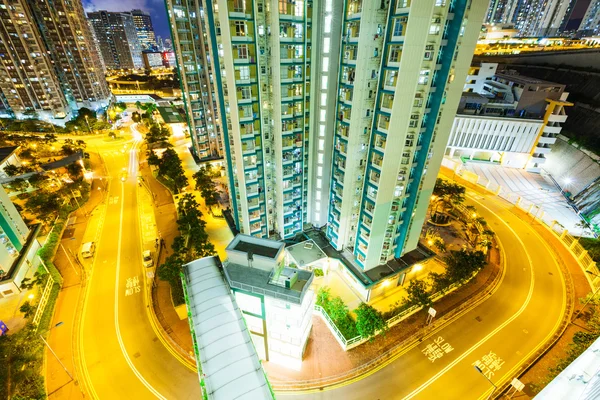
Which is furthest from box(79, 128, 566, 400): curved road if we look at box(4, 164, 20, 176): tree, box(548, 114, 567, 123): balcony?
box(4, 164, 20, 176): tree

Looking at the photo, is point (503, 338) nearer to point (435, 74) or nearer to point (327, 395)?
point (327, 395)

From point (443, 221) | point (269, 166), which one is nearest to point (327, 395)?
point (269, 166)

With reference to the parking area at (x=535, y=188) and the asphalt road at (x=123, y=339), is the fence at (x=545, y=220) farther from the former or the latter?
the asphalt road at (x=123, y=339)

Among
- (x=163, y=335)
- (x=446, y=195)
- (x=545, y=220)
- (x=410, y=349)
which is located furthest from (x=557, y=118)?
(x=163, y=335)

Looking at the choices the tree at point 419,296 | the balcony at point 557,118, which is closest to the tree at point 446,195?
the tree at point 419,296

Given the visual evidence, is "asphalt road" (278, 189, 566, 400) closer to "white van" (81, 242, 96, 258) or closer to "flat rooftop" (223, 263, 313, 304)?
"flat rooftop" (223, 263, 313, 304)

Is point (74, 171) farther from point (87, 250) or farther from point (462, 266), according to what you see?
point (462, 266)

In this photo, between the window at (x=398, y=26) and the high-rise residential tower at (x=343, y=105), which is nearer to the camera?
the window at (x=398, y=26)
